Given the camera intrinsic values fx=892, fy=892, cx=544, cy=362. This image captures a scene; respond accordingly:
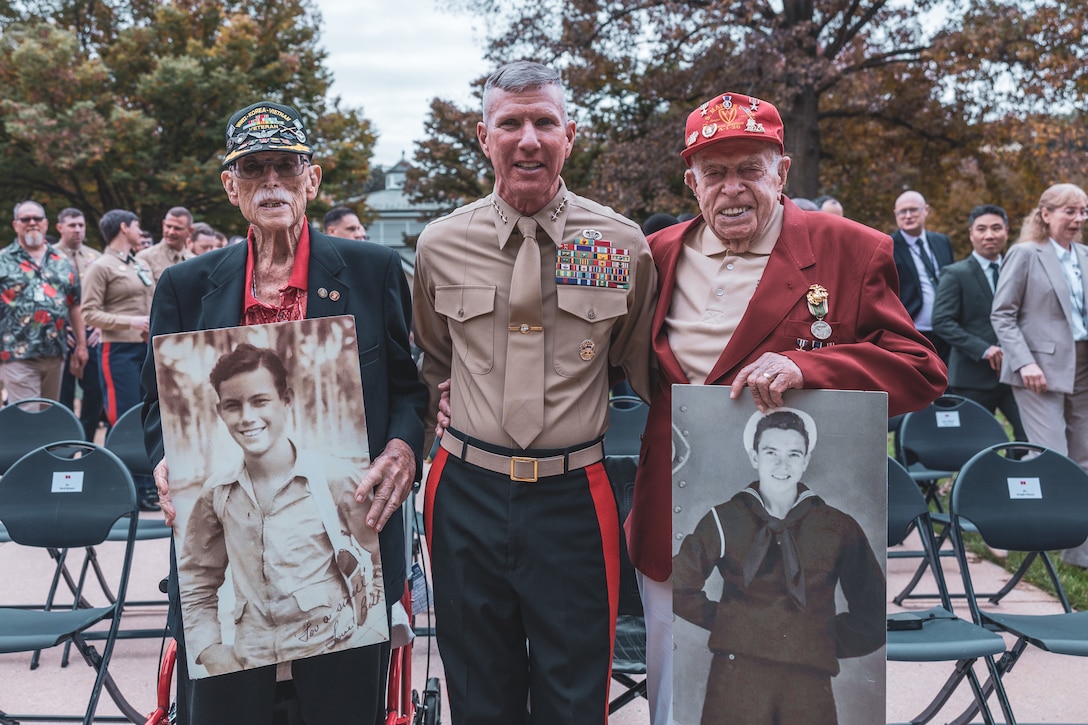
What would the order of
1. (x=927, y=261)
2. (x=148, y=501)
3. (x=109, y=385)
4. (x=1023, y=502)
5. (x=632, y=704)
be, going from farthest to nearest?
1. (x=927, y=261)
2. (x=109, y=385)
3. (x=148, y=501)
4. (x=632, y=704)
5. (x=1023, y=502)

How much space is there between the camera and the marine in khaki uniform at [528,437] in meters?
2.27

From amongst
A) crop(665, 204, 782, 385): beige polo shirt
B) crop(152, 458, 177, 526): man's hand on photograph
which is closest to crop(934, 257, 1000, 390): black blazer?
crop(665, 204, 782, 385): beige polo shirt

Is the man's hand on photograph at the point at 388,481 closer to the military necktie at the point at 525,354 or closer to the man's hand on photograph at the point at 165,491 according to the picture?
the military necktie at the point at 525,354

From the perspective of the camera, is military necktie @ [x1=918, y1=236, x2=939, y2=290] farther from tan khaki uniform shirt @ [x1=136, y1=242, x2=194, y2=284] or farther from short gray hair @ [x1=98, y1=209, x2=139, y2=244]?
tan khaki uniform shirt @ [x1=136, y1=242, x2=194, y2=284]

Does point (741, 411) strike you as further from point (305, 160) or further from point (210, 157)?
point (210, 157)

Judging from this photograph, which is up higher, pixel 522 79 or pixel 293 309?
pixel 522 79

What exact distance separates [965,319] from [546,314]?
4842mm

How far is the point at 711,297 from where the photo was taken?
232 centimetres

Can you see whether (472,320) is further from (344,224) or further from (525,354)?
(344,224)

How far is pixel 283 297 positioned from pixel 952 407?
4.21 m

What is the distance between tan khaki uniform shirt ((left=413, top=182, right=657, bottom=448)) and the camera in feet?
7.54

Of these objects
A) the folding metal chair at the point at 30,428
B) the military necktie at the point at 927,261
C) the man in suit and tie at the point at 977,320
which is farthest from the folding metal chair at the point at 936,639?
the folding metal chair at the point at 30,428

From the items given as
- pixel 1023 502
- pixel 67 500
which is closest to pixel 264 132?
pixel 67 500

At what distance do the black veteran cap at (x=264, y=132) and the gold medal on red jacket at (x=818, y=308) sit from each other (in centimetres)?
128
